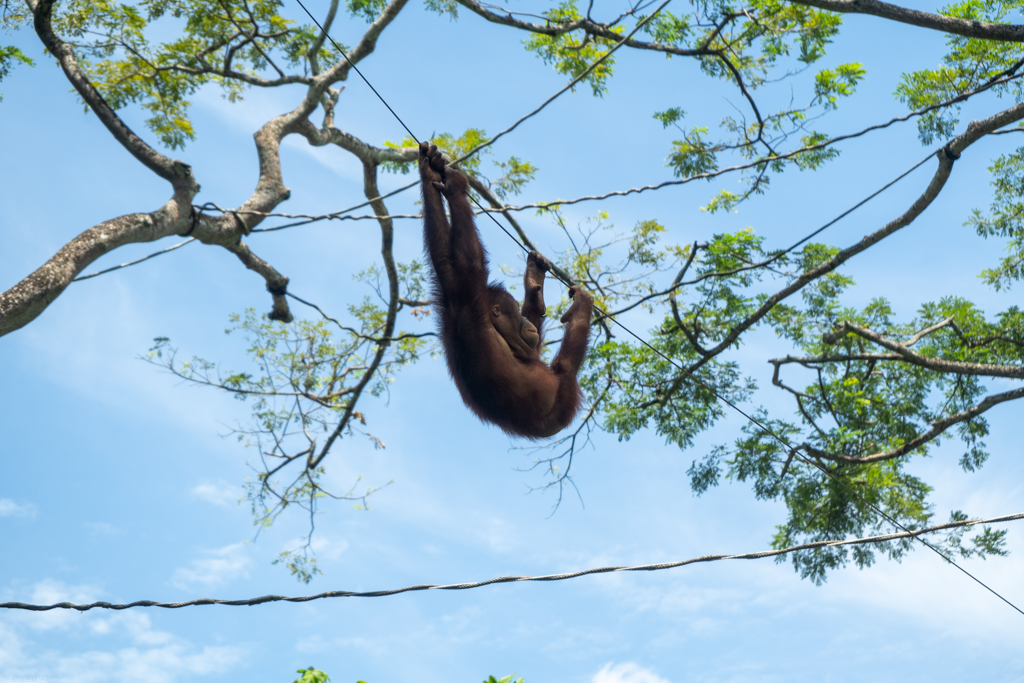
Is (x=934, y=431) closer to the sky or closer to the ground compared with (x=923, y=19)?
closer to the ground

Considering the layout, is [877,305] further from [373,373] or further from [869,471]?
[373,373]

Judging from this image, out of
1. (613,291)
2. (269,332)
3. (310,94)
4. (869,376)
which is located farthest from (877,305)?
(269,332)

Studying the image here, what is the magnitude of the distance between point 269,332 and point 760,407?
249 inches

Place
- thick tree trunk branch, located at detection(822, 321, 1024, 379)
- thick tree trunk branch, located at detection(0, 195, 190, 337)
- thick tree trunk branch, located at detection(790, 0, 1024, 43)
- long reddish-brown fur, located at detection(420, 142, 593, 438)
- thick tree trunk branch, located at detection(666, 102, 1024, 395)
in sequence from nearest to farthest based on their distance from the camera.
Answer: long reddish-brown fur, located at detection(420, 142, 593, 438), thick tree trunk branch, located at detection(0, 195, 190, 337), thick tree trunk branch, located at detection(790, 0, 1024, 43), thick tree trunk branch, located at detection(666, 102, 1024, 395), thick tree trunk branch, located at detection(822, 321, 1024, 379)

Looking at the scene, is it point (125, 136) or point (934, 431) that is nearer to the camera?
point (125, 136)

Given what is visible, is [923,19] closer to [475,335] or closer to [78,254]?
[475,335]

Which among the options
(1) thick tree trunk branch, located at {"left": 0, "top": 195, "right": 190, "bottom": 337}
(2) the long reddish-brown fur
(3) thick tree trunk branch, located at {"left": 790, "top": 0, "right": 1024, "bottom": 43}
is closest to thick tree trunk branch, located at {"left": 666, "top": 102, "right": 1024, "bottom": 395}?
(3) thick tree trunk branch, located at {"left": 790, "top": 0, "right": 1024, "bottom": 43}

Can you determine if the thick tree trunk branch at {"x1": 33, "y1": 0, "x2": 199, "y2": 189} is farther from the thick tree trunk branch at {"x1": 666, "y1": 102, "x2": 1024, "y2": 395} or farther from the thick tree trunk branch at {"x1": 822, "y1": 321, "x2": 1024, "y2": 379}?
the thick tree trunk branch at {"x1": 822, "y1": 321, "x2": 1024, "y2": 379}

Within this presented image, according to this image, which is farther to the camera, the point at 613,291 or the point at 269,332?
the point at 269,332

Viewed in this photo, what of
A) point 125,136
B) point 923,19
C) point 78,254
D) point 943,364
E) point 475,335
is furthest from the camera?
point 943,364

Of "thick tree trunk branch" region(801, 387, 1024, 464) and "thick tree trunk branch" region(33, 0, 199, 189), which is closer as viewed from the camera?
"thick tree trunk branch" region(33, 0, 199, 189)

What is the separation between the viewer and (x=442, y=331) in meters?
4.48

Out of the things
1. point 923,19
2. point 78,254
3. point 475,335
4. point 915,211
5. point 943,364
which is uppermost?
point 923,19

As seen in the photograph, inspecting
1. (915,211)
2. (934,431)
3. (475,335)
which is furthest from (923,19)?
(934,431)
